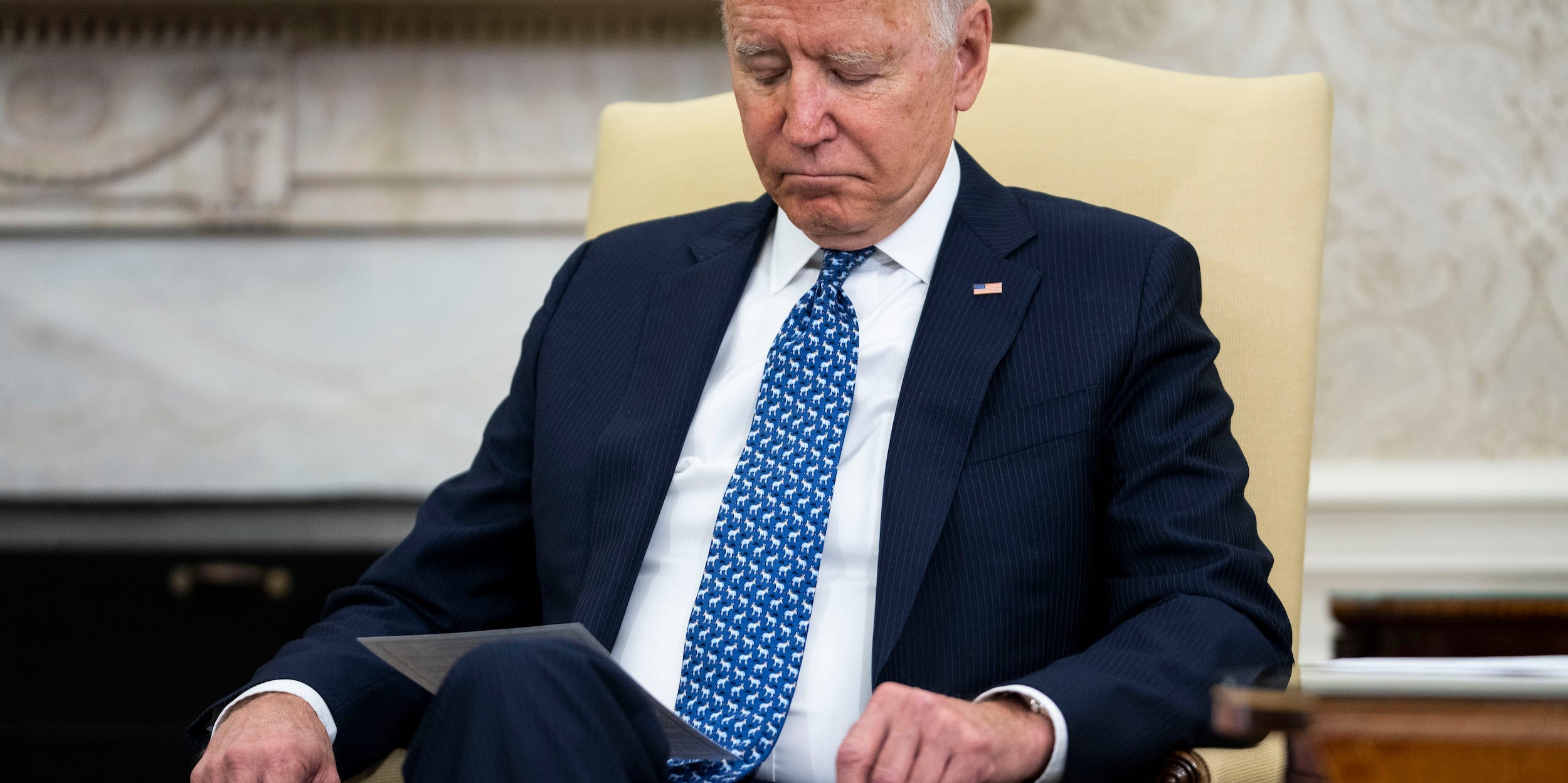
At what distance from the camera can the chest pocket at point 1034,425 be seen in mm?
1130

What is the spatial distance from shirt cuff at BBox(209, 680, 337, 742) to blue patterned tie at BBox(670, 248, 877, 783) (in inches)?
11.3

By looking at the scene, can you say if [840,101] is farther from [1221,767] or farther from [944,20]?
[1221,767]

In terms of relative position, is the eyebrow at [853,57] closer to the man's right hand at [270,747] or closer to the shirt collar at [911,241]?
the shirt collar at [911,241]

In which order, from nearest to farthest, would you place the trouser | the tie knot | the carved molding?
the trouser → the tie knot → the carved molding

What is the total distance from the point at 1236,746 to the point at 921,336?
1.40ft

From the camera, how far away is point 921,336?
119cm

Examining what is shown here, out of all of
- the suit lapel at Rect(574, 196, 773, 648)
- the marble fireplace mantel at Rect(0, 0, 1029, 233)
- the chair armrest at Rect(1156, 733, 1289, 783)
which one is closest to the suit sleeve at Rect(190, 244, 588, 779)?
the suit lapel at Rect(574, 196, 773, 648)

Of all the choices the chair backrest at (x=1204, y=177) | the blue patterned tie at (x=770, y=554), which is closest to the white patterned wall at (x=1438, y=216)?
the chair backrest at (x=1204, y=177)

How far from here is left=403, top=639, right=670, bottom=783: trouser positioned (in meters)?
0.85

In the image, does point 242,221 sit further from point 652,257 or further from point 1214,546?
point 1214,546

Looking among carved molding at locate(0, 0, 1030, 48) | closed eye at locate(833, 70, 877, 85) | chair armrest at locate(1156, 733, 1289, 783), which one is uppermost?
carved molding at locate(0, 0, 1030, 48)

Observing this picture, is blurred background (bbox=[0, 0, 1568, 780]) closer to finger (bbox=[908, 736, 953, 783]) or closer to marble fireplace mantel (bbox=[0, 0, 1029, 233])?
marble fireplace mantel (bbox=[0, 0, 1029, 233])

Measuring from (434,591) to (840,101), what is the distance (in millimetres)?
589

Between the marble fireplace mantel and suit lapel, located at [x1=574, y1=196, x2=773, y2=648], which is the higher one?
the marble fireplace mantel
